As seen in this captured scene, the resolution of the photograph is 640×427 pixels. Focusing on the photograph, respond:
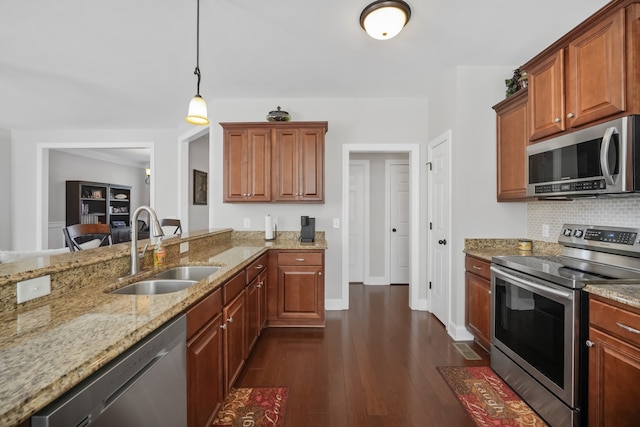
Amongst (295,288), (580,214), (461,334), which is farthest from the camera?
(295,288)

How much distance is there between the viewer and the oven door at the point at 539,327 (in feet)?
5.07

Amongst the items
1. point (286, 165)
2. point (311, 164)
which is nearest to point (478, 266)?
point (311, 164)

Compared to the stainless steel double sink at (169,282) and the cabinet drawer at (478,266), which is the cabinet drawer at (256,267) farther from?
the cabinet drawer at (478,266)

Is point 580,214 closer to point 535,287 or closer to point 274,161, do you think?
point 535,287

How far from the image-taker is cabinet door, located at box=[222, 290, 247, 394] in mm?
1798

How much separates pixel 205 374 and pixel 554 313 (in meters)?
1.97

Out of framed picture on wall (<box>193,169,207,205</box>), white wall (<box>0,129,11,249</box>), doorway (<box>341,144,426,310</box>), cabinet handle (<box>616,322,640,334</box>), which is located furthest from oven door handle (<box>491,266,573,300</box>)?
white wall (<box>0,129,11,249</box>)

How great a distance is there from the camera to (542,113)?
2.08 metres

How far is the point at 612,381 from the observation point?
4.46 ft

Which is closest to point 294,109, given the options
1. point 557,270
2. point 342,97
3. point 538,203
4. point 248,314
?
point 342,97

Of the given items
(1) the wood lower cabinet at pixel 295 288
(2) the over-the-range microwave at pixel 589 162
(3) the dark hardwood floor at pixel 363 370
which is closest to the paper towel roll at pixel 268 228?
(1) the wood lower cabinet at pixel 295 288

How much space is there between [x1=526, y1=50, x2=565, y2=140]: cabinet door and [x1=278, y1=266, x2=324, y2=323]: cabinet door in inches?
87.3

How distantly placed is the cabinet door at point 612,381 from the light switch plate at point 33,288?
2.58m

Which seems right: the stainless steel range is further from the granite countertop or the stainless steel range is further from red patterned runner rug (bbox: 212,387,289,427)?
the granite countertop
